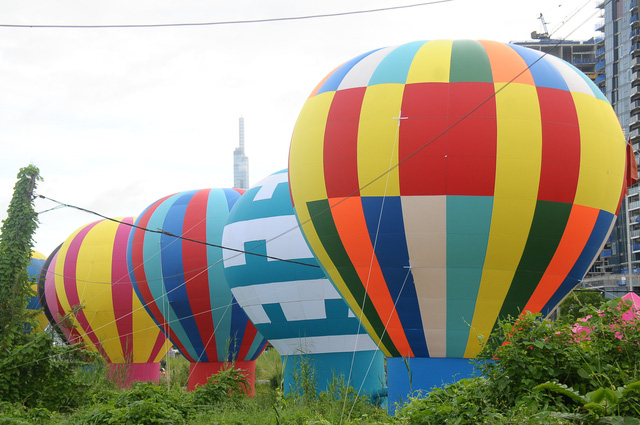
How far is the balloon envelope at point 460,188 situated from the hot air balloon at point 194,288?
799cm

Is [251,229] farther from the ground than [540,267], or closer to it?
farther from the ground

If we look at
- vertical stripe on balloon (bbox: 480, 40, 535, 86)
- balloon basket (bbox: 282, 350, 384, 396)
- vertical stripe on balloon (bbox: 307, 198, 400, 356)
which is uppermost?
vertical stripe on balloon (bbox: 480, 40, 535, 86)

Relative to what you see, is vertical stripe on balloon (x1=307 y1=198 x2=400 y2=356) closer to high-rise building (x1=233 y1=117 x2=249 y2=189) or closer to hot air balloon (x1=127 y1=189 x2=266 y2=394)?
hot air balloon (x1=127 y1=189 x2=266 y2=394)

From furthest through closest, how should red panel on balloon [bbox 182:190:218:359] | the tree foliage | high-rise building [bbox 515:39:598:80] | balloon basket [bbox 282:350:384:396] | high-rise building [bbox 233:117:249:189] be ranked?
high-rise building [bbox 233:117:249:189]
high-rise building [bbox 515:39:598:80]
red panel on balloon [bbox 182:190:218:359]
balloon basket [bbox 282:350:384:396]
the tree foliage

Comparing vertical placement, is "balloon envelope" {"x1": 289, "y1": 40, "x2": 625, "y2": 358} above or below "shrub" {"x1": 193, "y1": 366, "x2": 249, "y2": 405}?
above

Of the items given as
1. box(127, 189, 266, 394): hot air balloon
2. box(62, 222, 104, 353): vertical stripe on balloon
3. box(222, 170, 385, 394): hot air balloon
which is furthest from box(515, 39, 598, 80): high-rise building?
box(222, 170, 385, 394): hot air balloon

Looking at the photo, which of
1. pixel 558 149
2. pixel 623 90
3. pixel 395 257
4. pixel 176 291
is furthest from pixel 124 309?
pixel 623 90

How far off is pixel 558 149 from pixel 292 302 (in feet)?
23.6

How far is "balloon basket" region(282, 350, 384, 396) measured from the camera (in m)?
16.2

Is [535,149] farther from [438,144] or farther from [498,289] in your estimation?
[498,289]

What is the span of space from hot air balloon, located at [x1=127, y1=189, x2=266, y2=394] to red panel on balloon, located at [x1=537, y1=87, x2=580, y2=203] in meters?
9.99

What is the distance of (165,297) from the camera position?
19.8 m

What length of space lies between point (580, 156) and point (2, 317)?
10091mm

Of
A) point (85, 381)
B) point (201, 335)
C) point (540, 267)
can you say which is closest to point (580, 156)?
point (540, 267)
